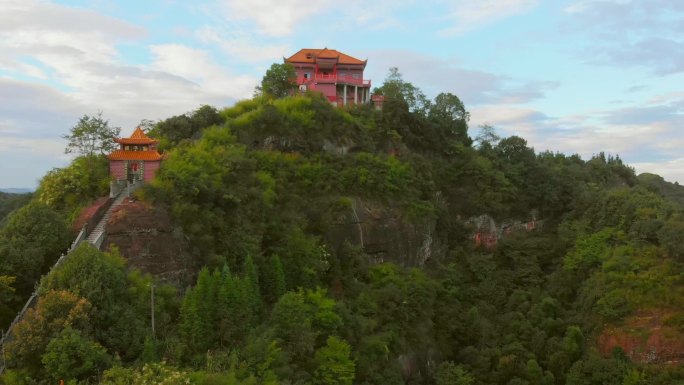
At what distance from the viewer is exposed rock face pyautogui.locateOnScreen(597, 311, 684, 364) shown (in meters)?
30.0

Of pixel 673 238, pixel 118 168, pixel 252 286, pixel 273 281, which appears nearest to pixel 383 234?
pixel 273 281

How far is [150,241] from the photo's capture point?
2148 cm

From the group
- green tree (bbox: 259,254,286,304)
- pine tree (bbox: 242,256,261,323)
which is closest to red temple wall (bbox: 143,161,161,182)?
pine tree (bbox: 242,256,261,323)

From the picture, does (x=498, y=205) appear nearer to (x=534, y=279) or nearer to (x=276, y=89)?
(x=534, y=279)

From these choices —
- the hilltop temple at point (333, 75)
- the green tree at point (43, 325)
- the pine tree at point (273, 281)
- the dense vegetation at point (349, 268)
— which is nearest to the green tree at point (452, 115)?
the dense vegetation at point (349, 268)

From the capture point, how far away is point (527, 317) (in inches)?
1361

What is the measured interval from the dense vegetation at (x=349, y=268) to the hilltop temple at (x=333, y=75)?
2.80 meters

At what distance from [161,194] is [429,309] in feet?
52.0

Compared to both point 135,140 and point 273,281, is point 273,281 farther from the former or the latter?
point 135,140

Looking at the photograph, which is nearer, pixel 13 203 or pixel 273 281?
pixel 273 281

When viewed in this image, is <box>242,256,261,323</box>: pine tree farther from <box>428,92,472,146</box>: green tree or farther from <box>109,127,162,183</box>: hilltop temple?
<box>428,92,472,146</box>: green tree

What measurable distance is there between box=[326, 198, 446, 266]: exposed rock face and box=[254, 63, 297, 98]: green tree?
12255 millimetres

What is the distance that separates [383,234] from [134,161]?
50.7 feet

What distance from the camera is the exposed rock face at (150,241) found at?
21094 mm
